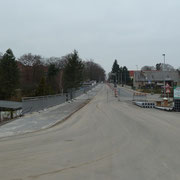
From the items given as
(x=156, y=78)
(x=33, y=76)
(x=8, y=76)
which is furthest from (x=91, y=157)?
(x=156, y=78)

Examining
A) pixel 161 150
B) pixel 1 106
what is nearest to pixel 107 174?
pixel 161 150

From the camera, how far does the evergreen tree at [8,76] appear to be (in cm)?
5119

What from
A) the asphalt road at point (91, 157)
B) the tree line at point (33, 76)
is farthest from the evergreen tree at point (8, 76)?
the asphalt road at point (91, 157)

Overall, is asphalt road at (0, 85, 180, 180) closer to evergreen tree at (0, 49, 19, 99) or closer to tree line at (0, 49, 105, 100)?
tree line at (0, 49, 105, 100)

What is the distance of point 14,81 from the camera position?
173 ft

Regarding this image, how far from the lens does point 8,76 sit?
5278 centimetres

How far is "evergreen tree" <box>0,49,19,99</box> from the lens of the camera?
51.2 metres

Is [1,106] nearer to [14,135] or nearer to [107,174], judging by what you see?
[14,135]

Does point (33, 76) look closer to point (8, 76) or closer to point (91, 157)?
point (8, 76)

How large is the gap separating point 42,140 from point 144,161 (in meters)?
4.52

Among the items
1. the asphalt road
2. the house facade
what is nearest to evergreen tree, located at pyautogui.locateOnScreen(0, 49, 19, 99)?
the asphalt road

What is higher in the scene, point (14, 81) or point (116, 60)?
point (116, 60)

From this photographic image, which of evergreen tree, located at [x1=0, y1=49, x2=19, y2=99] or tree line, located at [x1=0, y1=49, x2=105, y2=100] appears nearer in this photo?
tree line, located at [x1=0, y1=49, x2=105, y2=100]

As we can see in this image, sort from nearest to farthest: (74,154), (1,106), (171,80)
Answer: (74,154)
(1,106)
(171,80)
